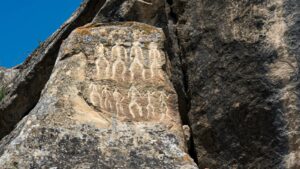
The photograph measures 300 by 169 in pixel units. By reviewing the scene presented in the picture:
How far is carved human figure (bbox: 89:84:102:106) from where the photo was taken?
21.1 feet

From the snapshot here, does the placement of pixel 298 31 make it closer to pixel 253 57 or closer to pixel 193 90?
pixel 253 57

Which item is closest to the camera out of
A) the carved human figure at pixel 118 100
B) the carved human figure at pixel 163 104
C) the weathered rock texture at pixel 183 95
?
the weathered rock texture at pixel 183 95

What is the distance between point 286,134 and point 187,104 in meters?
1.32

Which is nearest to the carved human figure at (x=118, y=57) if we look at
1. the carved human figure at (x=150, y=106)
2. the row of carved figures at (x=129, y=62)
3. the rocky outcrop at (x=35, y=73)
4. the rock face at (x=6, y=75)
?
the row of carved figures at (x=129, y=62)

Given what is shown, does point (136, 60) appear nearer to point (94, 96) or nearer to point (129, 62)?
point (129, 62)

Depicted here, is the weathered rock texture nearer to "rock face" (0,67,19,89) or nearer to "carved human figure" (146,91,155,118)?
"carved human figure" (146,91,155,118)

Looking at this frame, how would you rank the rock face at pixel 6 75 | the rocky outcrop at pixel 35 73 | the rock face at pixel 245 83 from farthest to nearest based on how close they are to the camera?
the rock face at pixel 6 75 → the rocky outcrop at pixel 35 73 → the rock face at pixel 245 83

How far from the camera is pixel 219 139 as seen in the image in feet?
21.9

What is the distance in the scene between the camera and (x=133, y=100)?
6590mm

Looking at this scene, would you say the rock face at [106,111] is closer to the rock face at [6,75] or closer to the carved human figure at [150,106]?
the carved human figure at [150,106]

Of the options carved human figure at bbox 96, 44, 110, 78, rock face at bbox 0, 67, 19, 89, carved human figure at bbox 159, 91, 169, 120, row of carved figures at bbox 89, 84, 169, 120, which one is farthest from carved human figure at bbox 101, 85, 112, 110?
rock face at bbox 0, 67, 19, 89

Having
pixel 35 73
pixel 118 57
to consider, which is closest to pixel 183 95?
pixel 118 57

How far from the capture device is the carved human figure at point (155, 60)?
699 centimetres

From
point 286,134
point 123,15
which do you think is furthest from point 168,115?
point 123,15
